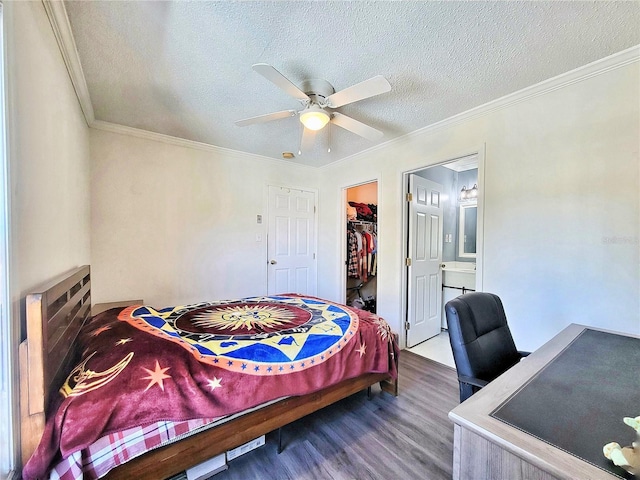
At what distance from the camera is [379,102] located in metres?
2.30

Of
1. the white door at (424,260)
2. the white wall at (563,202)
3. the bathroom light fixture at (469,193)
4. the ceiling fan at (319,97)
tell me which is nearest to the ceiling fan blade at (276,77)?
the ceiling fan at (319,97)

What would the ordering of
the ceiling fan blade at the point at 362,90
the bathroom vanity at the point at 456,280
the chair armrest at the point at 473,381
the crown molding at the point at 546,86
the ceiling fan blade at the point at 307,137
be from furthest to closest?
the bathroom vanity at the point at 456,280, the ceiling fan blade at the point at 307,137, the crown molding at the point at 546,86, the ceiling fan blade at the point at 362,90, the chair armrest at the point at 473,381

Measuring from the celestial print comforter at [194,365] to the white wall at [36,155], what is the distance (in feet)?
0.72

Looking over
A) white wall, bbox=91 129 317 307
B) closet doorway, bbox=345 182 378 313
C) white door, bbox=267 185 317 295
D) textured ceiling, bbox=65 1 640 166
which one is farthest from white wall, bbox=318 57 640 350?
white wall, bbox=91 129 317 307

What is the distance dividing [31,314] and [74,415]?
1.42ft

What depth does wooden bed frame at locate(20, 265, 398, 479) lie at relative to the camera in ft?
3.29

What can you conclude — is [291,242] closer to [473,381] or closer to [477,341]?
[477,341]

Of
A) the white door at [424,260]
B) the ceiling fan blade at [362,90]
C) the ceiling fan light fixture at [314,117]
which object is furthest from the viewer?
the white door at [424,260]

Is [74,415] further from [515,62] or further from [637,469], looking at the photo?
[515,62]

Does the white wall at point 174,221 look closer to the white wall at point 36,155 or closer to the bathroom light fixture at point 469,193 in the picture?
the white wall at point 36,155

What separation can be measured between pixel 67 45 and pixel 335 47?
1.60m

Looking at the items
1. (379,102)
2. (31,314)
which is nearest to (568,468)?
(31,314)

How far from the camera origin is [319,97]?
6.53 ft

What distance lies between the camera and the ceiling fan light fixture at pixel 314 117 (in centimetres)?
199
